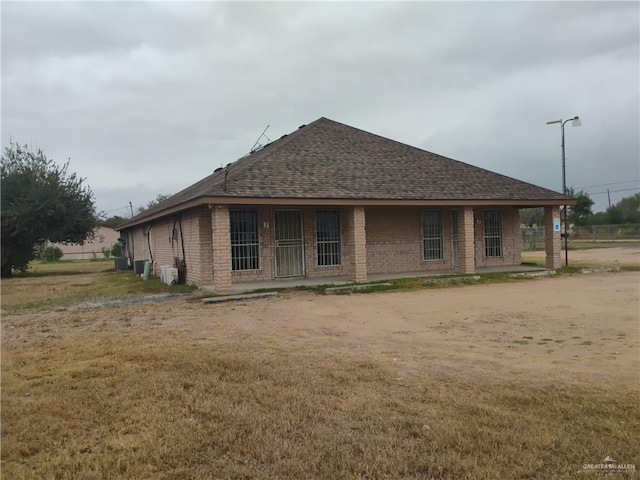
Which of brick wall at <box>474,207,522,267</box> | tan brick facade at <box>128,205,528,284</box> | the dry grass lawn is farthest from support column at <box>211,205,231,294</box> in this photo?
brick wall at <box>474,207,522,267</box>

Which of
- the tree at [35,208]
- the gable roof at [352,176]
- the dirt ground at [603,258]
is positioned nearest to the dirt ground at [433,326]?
the gable roof at [352,176]

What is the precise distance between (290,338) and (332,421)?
12.7ft

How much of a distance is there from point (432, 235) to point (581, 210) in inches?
2626

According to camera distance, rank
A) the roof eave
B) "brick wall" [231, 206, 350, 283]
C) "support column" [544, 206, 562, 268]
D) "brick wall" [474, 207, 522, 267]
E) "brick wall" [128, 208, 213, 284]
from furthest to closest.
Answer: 1. "brick wall" [474, 207, 522, 267]
2. "support column" [544, 206, 562, 268]
3. "brick wall" [231, 206, 350, 283]
4. "brick wall" [128, 208, 213, 284]
5. the roof eave

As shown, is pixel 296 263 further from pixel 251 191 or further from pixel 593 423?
pixel 593 423

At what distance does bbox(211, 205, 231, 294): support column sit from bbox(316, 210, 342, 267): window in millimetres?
4379

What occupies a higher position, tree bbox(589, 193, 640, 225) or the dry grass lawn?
tree bbox(589, 193, 640, 225)

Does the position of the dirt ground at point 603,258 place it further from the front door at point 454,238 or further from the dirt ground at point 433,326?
the dirt ground at point 433,326

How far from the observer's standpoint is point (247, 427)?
4203 millimetres

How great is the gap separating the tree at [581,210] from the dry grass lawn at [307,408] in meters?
73.3

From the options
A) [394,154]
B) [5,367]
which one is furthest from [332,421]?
[394,154]

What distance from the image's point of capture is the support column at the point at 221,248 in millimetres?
13688

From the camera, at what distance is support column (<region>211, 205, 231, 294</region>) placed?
13.7 meters

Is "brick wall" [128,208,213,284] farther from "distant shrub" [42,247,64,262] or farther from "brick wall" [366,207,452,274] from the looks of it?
"distant shrub" [42,247,64,262]
